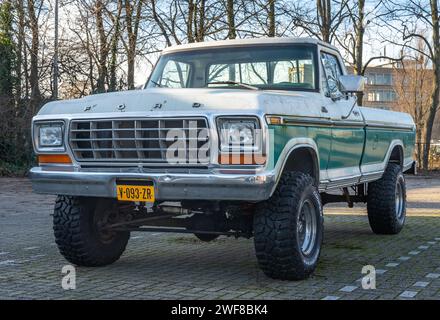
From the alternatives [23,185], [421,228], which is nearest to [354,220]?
[421,228]

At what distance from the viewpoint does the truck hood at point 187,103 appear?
540 cm

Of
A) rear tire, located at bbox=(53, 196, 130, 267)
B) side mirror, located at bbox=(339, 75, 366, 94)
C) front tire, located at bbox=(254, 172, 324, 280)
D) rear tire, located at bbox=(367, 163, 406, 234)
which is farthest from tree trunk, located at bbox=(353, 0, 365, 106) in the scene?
front tire, located at bbox=(254, 172, 324, 280)

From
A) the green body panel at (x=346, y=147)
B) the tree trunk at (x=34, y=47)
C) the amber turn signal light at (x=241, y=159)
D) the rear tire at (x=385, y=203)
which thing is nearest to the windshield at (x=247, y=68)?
the green body panel at (x=346, y=147)

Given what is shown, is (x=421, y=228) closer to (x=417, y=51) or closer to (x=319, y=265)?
(x=319, y=265)

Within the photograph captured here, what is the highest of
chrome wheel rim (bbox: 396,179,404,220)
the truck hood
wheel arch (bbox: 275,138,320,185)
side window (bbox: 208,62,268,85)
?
side window (bbox: 208,62,268,85)

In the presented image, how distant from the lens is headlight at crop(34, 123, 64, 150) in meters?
6.06

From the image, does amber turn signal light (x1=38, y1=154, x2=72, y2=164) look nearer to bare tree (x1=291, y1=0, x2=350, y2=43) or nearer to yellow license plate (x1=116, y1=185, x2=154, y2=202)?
yellow license plate (x1=116, y1=185, x2=154, y2=202)

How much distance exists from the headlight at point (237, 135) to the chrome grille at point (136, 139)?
137mm

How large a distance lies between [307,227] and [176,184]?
1442 mm

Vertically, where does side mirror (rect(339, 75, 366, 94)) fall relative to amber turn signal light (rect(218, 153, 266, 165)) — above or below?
above

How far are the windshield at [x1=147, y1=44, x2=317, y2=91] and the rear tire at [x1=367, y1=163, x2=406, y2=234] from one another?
274cm

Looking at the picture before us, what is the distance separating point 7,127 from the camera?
72.4 ft

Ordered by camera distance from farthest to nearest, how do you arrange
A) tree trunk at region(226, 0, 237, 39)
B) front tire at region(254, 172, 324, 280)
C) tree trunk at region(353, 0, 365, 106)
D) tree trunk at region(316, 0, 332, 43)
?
tree trunk at region(353, 0, 365, 106) < tree trunk at region(316, 0, 332, 43) < tree trunk at region(226, 0, 237, 39) < front tire at region(254, 172, 324, 280)

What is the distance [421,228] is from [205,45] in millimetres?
4758
